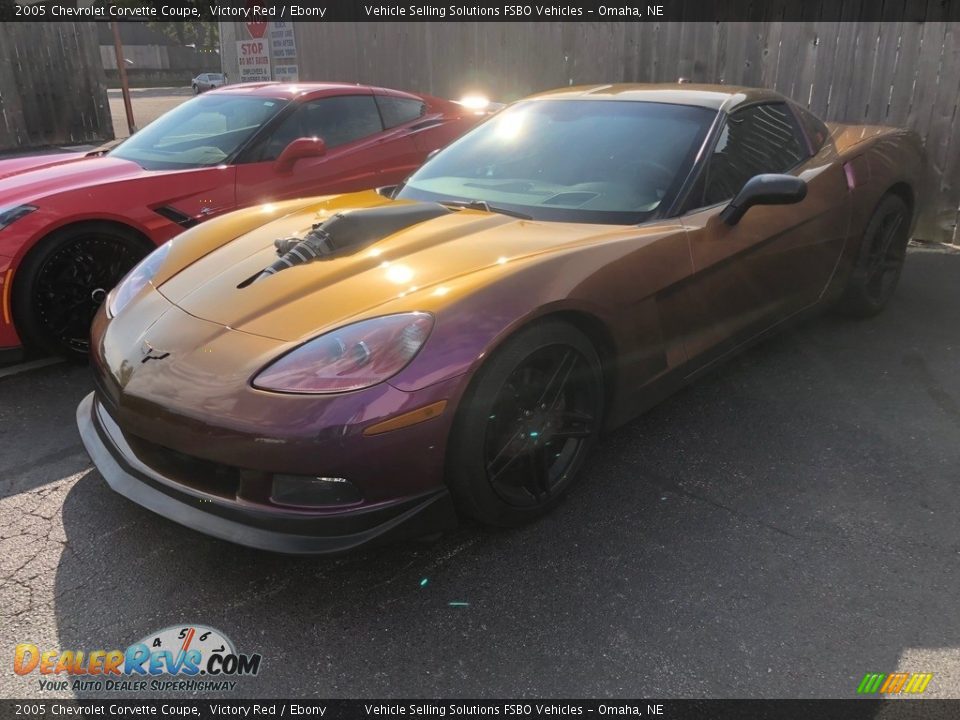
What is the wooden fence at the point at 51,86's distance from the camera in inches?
517

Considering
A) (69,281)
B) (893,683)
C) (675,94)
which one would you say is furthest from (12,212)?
(893,683)

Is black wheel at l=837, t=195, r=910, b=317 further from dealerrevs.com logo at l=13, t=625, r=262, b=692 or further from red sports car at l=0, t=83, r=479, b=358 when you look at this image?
dealerrevs.com logo at l=13, t=625, r=262, b=692

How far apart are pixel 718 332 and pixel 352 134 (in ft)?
10.4

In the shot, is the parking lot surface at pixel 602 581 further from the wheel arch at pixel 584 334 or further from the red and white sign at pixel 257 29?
the red and white sign at pixel 257 29

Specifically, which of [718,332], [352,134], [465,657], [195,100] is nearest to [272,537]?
[465,657]

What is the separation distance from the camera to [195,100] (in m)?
5.20

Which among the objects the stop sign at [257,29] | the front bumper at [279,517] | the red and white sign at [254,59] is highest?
the stop sign at [257,29]

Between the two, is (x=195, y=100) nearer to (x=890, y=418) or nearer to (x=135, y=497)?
(x=135, y=497)

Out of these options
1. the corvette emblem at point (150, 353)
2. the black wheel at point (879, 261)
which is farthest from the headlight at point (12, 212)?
the black wheel at point (879, 261)

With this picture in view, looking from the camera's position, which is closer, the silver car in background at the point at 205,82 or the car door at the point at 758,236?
the car door at the point at 758,236

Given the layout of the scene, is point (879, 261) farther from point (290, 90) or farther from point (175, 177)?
point (175, 177)

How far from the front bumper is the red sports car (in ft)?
6.02

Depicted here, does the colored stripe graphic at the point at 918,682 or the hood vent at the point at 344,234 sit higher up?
the hood vent at the point at 344,234

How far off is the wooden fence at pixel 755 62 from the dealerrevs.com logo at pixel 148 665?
21.6ft
